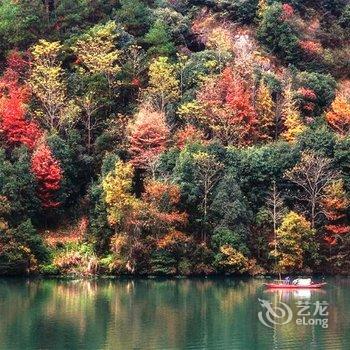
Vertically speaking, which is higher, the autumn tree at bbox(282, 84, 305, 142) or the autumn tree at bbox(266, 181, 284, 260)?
the autumn tree at bbox(282, 84, 305, 142)

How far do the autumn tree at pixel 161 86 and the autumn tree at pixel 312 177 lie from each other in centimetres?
1357

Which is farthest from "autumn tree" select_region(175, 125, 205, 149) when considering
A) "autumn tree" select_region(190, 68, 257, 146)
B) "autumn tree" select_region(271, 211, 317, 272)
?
"autumn tree" select_region(271, 211, 317, 272)

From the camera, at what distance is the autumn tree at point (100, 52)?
6844 cm

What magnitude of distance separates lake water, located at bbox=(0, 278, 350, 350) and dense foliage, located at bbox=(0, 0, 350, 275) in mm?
3685

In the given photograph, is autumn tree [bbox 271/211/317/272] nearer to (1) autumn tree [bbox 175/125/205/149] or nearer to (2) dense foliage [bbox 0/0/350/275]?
(2) dense foliage [bbox 0/0/350/275]

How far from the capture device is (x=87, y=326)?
3644 centimetres

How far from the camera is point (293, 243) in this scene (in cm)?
5609

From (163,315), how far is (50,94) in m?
30.8

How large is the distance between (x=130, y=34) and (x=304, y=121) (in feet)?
61.1

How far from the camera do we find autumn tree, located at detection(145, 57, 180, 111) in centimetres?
6769

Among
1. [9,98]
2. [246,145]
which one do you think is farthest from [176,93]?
[9,98]

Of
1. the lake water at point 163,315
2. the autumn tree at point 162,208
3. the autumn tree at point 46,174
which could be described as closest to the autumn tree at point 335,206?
the lake water at point 163,315

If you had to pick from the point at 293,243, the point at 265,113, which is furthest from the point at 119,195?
the point at 265,113

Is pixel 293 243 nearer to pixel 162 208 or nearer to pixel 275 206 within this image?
pixel 275 206
